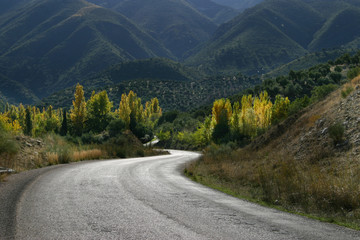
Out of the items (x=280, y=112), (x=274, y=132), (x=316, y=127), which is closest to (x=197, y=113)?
(x=280, y=112)

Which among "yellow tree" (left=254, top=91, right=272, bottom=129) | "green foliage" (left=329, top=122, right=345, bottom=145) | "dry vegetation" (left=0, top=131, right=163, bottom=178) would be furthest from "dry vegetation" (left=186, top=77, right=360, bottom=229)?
"yellow tree" (left=254, top=91, right=272, bottom=129)

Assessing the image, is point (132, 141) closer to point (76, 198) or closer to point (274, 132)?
point (274, 132)

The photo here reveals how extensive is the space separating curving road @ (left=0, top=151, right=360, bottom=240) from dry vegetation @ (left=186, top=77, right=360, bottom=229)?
1.50m

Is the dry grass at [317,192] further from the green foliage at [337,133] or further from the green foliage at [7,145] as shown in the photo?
the green foliage at [7,145]

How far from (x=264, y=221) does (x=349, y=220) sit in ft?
7.46

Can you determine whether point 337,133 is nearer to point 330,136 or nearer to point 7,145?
point 330,136

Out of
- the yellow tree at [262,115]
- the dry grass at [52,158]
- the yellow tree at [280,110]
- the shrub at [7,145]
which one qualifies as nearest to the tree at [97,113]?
the yellow tree at [262,115]

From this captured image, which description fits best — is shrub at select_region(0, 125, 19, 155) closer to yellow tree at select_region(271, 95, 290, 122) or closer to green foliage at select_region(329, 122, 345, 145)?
green foliage at select_region(329, 122, 345, 145)

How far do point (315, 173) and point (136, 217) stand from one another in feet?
24.3

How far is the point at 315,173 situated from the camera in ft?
35.7

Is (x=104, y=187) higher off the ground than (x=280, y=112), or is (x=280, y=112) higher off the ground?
(x=280, y=112)

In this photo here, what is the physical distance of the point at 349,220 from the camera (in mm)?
7074

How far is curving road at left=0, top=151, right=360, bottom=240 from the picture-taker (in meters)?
5.60

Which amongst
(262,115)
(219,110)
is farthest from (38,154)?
(219,110)
